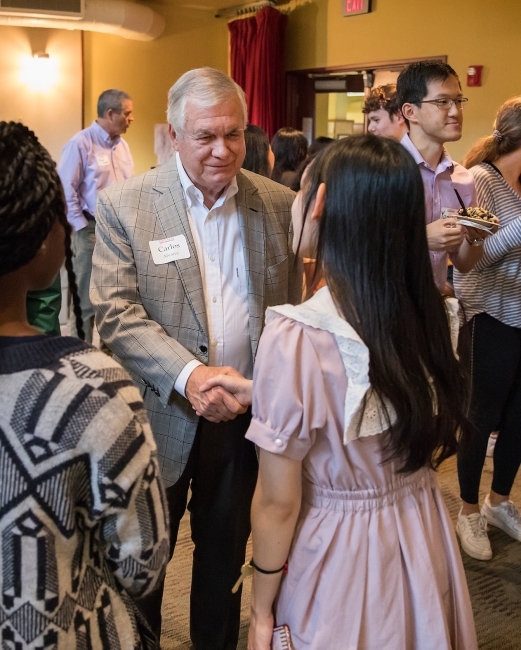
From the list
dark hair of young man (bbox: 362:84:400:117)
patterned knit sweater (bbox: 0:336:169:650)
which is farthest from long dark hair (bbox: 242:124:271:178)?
patterned knit sweater (bbox: 0:336:169:650)

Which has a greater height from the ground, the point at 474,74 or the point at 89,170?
the point at 474,74

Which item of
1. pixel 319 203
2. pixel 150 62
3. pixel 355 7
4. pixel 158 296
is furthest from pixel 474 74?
pixel 319 203

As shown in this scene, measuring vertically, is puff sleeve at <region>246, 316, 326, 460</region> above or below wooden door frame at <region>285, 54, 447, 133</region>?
below

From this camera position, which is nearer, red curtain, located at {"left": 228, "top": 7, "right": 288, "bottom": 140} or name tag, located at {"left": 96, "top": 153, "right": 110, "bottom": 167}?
name tag, located at {"left": 96, "top": 153, "right": 110, "bottom": 167}

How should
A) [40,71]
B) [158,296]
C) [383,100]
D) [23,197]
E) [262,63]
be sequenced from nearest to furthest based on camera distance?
[23,197]
[158,296]
[383,100]
[40,71]
[262,63]

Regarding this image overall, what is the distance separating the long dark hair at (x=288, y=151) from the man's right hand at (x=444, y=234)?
217 centimetres

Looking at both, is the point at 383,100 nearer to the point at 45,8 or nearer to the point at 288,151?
the point at 288,151

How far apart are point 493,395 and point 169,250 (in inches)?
58.2

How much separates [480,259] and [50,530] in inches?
76.9

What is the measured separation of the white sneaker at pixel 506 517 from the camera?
284 cm

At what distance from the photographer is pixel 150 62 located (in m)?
7.05

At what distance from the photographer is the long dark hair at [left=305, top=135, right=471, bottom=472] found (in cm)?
107

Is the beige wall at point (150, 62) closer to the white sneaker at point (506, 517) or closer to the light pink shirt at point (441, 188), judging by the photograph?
the light pink shirt at point (441, 188)

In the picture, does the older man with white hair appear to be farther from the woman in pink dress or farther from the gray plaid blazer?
the woman in pink dress
